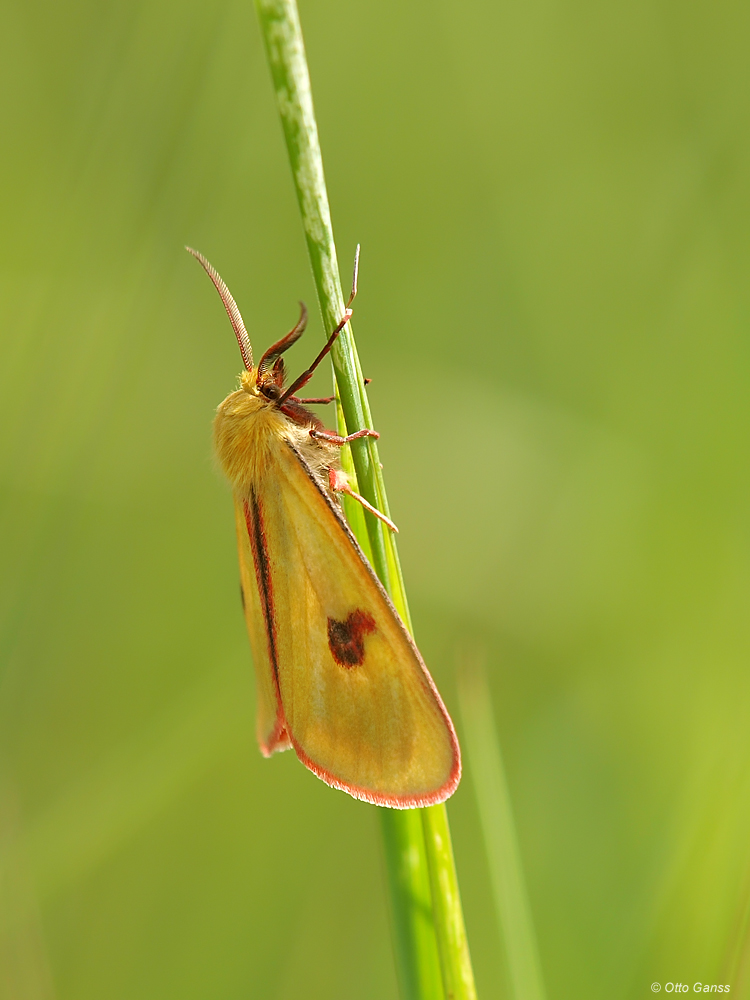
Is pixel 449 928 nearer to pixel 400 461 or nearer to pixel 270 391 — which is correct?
pixel 270 391

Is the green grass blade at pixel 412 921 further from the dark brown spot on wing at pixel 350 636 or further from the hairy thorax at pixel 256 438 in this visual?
the hairy thorax at pixel 256 438

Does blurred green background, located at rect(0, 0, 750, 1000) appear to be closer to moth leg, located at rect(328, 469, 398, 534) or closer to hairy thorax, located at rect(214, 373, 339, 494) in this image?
hairy thorax, located at rect(214, 373, 339, 494)

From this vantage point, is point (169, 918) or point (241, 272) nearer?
point (169, 918)

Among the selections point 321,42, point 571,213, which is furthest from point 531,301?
point 321,42

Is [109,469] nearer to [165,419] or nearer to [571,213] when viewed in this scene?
[165,419]

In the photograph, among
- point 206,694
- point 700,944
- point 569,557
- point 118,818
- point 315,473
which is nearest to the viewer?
point 700,944

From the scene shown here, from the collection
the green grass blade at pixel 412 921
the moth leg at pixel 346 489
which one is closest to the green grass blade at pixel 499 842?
the green grass blade at pixel 412 921
